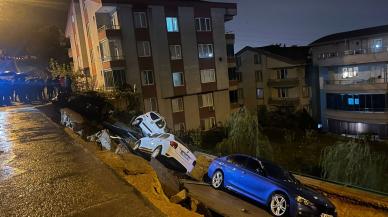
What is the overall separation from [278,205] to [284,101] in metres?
31.7

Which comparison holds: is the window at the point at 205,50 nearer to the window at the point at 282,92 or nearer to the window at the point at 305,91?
the window at the point at 282,92

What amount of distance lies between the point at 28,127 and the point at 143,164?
26.1 feet

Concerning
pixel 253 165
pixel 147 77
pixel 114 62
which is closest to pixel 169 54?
pixel 147 77

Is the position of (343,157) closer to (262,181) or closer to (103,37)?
(262,181)

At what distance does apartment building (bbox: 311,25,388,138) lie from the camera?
3044 cm

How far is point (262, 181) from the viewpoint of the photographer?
10664 mm

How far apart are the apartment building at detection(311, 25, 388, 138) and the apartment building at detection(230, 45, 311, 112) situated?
7.27ft

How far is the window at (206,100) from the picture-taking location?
3347cm

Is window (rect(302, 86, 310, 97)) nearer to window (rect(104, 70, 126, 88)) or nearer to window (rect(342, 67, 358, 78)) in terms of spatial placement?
window (rect(342, 67, 358, 78))

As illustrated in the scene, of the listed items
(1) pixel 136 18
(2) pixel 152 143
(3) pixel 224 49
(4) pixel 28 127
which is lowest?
(2) pixel 152 143

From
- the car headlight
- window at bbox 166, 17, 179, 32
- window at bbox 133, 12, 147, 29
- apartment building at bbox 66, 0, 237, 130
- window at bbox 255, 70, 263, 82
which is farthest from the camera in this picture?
window at bbox 255, 70, 263, 82

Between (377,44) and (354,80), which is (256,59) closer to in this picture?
(354,80)

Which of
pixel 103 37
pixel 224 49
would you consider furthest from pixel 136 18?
pixel 224 49

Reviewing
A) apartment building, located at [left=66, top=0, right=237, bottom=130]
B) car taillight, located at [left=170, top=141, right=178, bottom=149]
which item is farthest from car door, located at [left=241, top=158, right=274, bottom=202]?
apartment building, located at [left=66, top=0, right=237, bottom=130]
